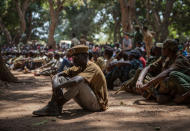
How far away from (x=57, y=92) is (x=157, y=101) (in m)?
2.16

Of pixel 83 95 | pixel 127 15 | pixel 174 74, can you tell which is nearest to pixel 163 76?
pixel 174 74

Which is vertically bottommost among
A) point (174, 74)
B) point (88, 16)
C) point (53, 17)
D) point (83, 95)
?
point (83, 95)

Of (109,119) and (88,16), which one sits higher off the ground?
(88,16)

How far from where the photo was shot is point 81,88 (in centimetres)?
376

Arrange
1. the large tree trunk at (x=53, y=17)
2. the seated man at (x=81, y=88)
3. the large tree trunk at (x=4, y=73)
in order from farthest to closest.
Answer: the large tree trunk at (x=53, y=17) → the large tree trunk at (x=4, y=73) → the seated man at (x=81, y=88)

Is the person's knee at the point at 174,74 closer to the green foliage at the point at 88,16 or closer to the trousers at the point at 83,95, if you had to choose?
the trousers at the point at 83,95

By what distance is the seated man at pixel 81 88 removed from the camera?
12.1 feet

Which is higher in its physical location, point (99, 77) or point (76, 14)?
point (76, 14)

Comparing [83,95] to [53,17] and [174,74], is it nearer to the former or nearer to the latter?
[174,74]

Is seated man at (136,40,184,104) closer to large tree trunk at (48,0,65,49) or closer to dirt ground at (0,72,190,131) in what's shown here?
dirt ground at (0,72,190,131)

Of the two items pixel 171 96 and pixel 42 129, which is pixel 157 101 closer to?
pixel 171 96

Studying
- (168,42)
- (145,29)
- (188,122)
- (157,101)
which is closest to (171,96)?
(157,101)

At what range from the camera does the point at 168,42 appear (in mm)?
4367

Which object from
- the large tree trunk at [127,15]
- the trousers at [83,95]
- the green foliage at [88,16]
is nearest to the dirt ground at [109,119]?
the trousers at [83,95]
